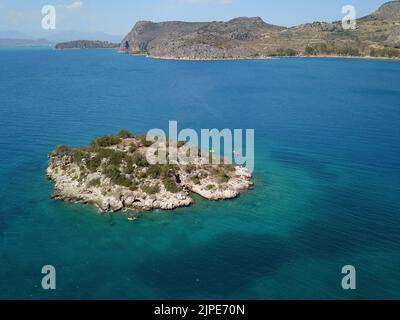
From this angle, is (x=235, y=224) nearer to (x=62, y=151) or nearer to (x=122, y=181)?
(x=122, y=181)

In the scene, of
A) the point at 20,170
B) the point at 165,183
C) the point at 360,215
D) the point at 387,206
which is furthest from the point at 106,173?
the point at 387,206

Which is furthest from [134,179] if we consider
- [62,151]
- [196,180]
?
[62,151]

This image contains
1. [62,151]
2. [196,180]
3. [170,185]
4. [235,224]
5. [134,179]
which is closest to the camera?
[235,224]

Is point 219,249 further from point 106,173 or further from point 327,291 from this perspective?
point 106,173

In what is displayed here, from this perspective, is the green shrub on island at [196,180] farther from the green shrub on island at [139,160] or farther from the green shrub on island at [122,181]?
the green shrub on island at [122,181]

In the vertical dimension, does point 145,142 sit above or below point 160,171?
above

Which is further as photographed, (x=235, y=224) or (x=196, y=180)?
(x=196, y=180)
